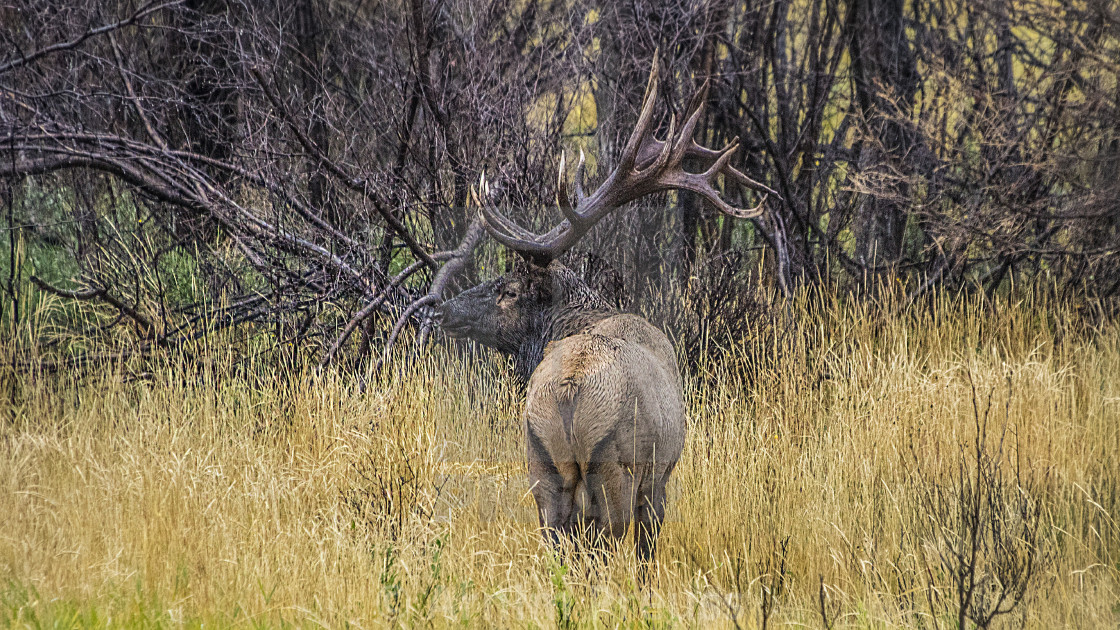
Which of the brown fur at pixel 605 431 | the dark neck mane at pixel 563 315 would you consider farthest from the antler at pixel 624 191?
the brown fur at pixel 605 431

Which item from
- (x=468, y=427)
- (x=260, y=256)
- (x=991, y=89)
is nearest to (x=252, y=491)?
(x=468, y=427)

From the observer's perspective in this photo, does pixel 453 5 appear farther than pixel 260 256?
Yes

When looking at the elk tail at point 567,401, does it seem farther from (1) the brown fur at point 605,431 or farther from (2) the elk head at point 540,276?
(2) the elk head at point 540,276

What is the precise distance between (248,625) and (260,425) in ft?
7.99

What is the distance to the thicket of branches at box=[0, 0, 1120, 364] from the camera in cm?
686

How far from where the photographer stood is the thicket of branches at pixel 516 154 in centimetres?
686

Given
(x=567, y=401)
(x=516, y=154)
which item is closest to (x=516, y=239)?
(x=567, y=401)

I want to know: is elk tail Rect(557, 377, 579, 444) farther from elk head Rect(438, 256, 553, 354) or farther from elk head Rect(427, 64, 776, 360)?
elk head Rect(438, 256, 553, 354)

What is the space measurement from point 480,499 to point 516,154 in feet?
10.2

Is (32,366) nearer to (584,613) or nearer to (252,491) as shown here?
(252,491)

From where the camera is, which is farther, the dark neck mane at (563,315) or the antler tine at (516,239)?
the antler tine at (516,239)

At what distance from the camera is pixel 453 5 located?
875 cm

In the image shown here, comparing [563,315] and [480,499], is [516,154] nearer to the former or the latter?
[563,315]

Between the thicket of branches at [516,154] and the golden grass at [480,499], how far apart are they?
0.78 meters
